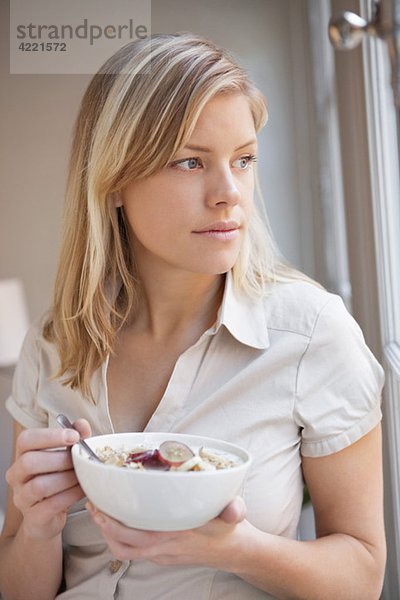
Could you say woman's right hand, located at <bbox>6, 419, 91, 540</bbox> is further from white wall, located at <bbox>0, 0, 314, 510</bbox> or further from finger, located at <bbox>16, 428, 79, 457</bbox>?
white wall, located at <bbox>0, 0, 314, 510</bbox>

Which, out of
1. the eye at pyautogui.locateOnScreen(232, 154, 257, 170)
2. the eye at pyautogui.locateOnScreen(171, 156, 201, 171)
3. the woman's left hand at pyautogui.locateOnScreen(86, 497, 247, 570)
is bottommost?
the woman's left hand at pyautogui.locateOnScreen(86, 497, 247, 570)

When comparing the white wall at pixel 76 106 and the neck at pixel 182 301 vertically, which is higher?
the white wall at pixel 76 106

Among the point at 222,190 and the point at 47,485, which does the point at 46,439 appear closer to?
the point at 47,485

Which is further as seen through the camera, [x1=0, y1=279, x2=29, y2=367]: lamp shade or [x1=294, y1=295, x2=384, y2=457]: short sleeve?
[x1=0, y1=279, x2=29, y2=367]: lamp shade

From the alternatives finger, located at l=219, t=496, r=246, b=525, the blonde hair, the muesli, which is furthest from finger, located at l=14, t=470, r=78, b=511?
the blonde hair

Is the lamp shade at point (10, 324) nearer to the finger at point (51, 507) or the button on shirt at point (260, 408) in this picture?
the button on shirt at point (260, 408)

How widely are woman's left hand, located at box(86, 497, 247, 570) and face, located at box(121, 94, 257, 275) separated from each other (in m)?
0.46

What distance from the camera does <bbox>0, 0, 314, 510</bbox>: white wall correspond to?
9.78 ft

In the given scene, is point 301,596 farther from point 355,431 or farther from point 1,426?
point 1,426

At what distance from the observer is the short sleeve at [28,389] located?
1.56 m

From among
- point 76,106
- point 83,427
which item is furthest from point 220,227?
point 76,106

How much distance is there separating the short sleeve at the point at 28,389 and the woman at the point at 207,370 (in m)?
0.04

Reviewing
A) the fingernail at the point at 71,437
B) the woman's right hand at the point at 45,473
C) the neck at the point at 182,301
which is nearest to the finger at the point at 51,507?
the woman's right hand at the point at 45,473

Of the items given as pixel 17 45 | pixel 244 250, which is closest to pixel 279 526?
pixel 244 250
